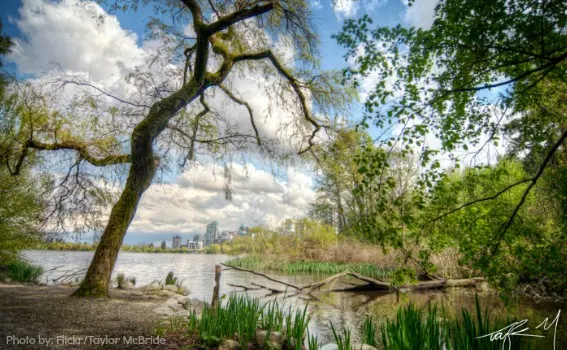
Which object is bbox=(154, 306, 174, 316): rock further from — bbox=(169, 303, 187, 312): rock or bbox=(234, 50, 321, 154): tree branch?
bbox=(234, 50, 321, 154): tree branch

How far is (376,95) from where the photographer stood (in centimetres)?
345

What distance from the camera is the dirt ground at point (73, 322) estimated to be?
15.0 ft

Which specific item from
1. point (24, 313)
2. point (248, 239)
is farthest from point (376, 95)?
point (248, 239)

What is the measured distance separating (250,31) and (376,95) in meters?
7.98

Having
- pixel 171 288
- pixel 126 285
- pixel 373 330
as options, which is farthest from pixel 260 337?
pixel 126 285

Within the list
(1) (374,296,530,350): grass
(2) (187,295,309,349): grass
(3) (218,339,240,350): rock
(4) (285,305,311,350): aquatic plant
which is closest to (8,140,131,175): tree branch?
(2) (187,295,309,349): grass

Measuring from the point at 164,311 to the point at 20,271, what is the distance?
8.91 m

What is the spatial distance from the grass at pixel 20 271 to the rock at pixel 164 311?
8.30 meters

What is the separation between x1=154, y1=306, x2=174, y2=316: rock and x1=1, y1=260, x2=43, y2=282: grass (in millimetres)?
8300

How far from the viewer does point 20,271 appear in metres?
12.0

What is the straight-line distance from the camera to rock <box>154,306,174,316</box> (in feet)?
22.4

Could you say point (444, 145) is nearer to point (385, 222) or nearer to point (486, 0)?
point (385, 222)

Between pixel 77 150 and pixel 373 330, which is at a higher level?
pixel 77 150

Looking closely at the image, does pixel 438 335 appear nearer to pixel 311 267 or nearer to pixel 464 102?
pixel 464 102
